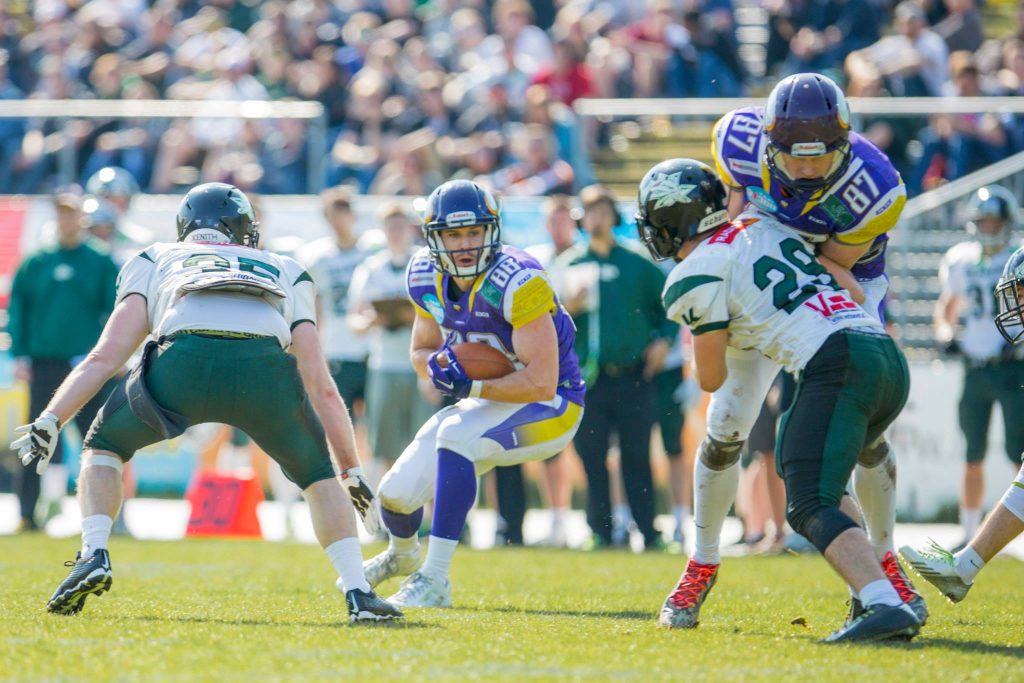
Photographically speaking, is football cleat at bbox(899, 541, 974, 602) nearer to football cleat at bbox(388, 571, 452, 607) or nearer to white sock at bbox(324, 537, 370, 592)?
football cleat at bbox(388, 571, 452, 607)

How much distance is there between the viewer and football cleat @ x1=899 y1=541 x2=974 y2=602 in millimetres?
5551

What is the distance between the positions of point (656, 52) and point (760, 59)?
1.74 metres

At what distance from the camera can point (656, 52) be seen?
44.8 ft

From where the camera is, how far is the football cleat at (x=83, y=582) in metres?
5.28

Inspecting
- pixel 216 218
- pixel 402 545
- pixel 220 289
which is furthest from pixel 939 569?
pixel 216 218

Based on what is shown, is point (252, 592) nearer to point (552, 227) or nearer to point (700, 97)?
point (552, 227)

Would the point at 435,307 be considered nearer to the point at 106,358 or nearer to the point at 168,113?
the point at 106,358

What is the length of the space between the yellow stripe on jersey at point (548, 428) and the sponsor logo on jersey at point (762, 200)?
124cm

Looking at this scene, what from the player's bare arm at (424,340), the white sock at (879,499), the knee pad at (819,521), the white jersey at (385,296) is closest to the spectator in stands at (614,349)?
the white jersey at (385,296)

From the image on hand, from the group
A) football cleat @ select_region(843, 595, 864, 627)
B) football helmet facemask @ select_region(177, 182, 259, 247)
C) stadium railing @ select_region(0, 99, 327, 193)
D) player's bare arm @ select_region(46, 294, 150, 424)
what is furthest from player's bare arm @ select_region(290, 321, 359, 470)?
stadium railing @ select_region(0, 99, 327, 193)

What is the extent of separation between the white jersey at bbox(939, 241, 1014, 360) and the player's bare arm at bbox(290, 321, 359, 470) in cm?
522

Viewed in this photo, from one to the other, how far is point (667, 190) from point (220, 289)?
1656mm

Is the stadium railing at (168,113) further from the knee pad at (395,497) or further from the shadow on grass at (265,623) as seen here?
the shadow on grass at (265,623)

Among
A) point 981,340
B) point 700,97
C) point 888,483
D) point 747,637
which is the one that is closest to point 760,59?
point 700,97
